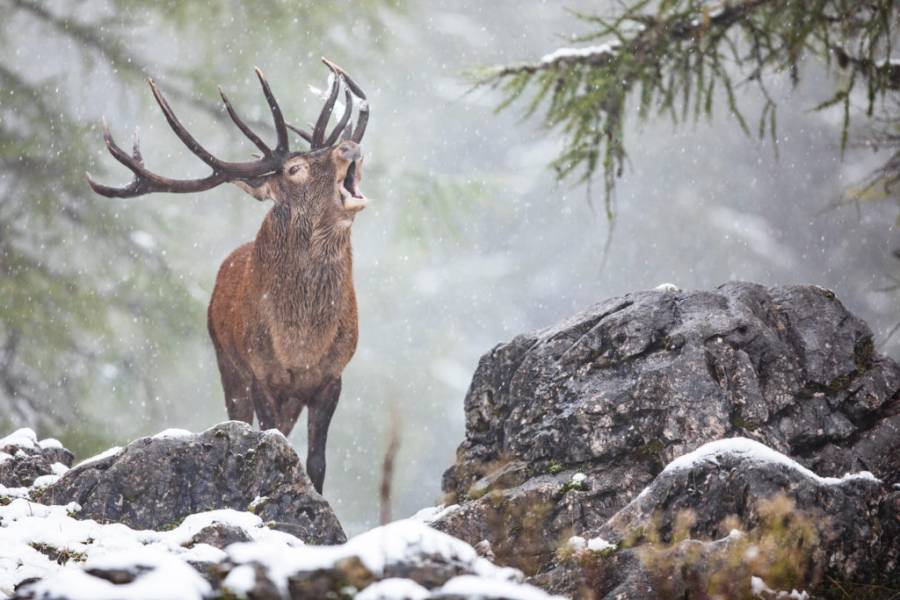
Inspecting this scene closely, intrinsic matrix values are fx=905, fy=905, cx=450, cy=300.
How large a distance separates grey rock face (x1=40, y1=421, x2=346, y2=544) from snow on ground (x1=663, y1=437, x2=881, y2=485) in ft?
5.91

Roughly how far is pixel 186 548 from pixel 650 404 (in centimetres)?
214

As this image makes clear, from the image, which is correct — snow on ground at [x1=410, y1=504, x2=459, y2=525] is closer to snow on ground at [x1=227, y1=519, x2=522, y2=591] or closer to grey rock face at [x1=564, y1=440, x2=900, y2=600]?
grey rock face at [x1=564, y1=440, x2=900, y2=600]

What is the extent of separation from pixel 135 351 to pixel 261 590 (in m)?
11.1

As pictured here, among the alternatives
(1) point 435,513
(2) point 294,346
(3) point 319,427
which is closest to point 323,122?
(2) point 294,346

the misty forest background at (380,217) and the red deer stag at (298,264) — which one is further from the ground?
the misty forest background at (380,217)

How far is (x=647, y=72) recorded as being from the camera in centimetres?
499

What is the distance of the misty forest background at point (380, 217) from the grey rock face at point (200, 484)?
13.2ft

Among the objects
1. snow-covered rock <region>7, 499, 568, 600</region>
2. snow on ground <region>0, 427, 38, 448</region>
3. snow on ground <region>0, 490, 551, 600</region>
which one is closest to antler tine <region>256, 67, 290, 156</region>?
snow on ground <region>0, 427, 38, 448</region>

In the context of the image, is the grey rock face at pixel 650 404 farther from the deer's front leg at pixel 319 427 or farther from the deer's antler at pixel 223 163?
the deer's antler at pixel 223 163

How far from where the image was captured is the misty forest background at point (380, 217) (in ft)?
33.0

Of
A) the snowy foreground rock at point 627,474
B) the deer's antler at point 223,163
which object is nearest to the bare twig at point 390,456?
the snowy foreground rock at point 627,474

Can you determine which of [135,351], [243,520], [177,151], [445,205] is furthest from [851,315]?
[177,151]

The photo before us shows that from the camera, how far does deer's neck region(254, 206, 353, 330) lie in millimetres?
6195

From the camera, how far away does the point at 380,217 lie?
2034 cm
